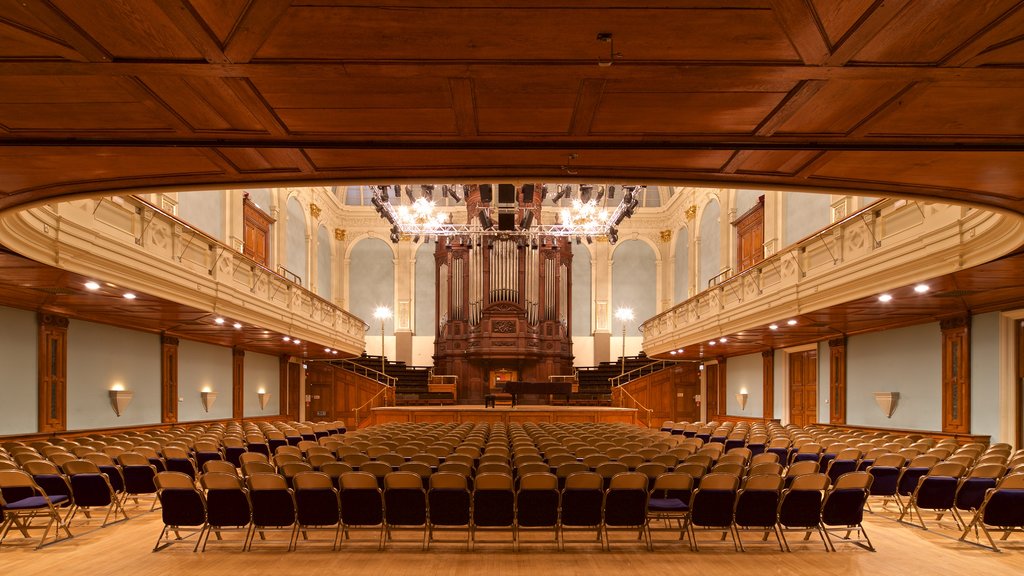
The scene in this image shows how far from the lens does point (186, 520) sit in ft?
23.1

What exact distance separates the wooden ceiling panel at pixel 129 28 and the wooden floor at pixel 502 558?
175 inches

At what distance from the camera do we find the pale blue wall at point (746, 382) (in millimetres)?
22781

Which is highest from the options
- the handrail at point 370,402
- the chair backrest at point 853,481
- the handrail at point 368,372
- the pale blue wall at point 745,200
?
the pale blue wall at point 745,200

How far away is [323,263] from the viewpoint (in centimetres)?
2948

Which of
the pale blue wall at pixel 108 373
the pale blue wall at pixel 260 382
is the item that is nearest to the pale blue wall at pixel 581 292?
the pale blue wall at pixel 260 382

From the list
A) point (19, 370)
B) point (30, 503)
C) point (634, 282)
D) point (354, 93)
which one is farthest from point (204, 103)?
point (634, 282)

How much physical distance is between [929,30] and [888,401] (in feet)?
43.7

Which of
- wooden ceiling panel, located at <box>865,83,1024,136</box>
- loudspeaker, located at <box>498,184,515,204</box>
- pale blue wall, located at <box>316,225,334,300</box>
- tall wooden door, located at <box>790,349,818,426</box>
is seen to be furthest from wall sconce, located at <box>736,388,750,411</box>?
wooden ceiling panel, located at <box>865,83,1024,136</box>

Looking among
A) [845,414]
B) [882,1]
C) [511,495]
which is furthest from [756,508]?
[845,414]

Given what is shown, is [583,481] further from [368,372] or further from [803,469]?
[368,372]

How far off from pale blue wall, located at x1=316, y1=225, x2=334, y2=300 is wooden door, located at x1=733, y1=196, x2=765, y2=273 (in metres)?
15.4

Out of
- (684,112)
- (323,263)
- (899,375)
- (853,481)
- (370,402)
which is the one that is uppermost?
(323,263)

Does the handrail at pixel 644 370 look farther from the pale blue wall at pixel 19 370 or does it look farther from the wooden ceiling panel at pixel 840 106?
the wooden ceiling panel at pixel 840 106

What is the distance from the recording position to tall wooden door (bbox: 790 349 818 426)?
19484 millimetres
